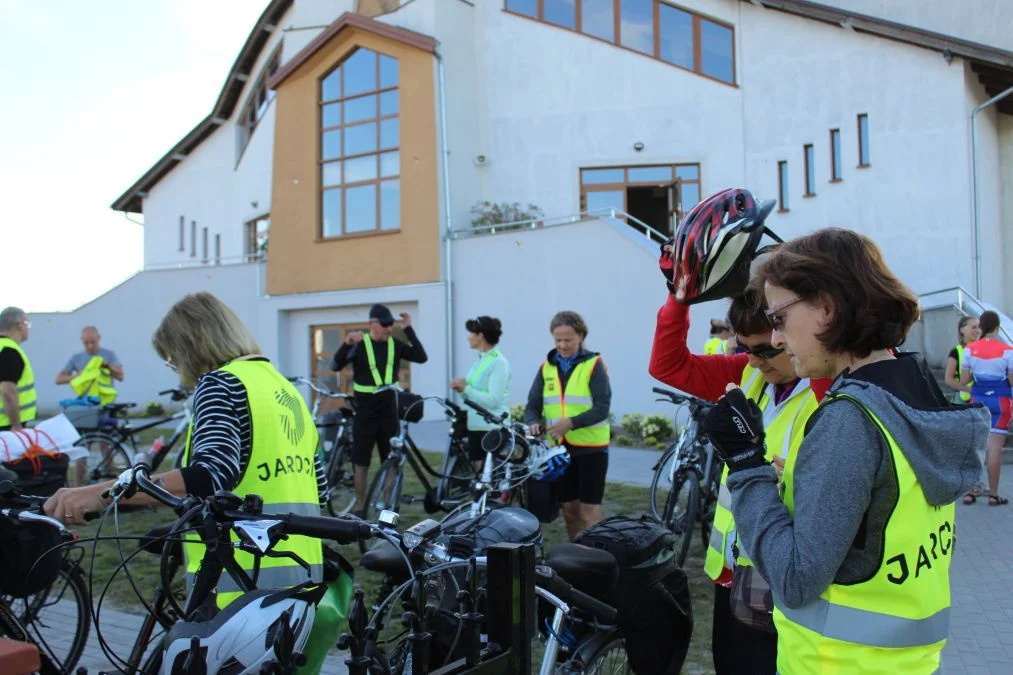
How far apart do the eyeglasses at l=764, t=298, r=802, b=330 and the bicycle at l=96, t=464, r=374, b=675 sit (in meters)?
1.12

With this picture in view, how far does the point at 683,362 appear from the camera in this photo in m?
3.30

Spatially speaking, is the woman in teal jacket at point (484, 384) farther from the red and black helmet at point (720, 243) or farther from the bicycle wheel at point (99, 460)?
the red and black helmet at point (720, 243)

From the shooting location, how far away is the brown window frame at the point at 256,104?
92.8 ft

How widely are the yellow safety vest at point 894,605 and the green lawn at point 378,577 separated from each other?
312 cm

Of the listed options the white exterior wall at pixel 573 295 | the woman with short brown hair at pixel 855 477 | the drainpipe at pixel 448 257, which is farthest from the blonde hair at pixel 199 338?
the drainpipe at pixel 448 257

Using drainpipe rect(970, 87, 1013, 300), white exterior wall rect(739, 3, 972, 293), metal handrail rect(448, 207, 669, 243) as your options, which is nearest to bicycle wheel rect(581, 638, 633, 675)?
metal handrail rect(448, 207, 669, 243)

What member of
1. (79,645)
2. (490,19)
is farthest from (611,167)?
(79,645)

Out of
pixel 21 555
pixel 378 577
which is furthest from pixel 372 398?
pixel 21 555

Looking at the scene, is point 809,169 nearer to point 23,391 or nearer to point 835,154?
point 835,154

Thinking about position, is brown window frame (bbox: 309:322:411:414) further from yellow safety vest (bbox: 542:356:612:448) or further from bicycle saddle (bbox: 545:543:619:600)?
bicycle saddle (bbox: 545:543:619:600)

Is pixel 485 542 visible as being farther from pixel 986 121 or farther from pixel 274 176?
pixel 274 176

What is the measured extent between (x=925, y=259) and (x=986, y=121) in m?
3.56

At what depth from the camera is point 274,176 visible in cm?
2320

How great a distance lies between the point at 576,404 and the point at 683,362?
134 inches
